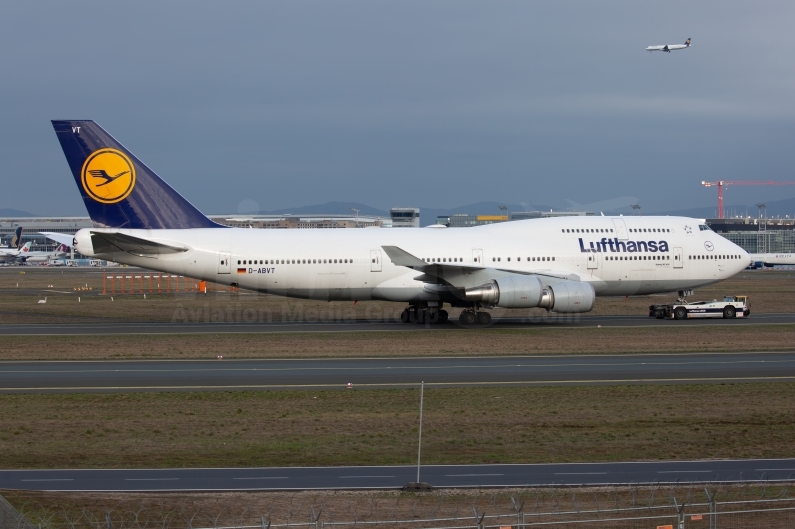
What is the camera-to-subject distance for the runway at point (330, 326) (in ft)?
127

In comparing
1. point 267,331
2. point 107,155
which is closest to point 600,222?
point 267,331

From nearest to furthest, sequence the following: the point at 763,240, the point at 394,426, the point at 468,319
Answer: the point at 394,426 → the point at 468,319 → the point at 763,240

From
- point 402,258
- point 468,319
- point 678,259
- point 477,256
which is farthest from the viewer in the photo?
point 678,259

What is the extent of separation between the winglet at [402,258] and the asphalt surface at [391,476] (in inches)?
904

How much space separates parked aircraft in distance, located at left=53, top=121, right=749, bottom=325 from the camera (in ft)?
128

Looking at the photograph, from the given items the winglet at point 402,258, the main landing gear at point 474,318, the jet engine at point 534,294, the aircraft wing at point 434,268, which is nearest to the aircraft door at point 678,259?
the aircraft wing at point 434,268

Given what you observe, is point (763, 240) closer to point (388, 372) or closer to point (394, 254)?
point (394, 254)

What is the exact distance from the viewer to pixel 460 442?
57.9ft

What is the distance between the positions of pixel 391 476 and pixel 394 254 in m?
24.2

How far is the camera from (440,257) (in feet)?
136

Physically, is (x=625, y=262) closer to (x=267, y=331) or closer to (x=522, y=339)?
(x=522, y=339)

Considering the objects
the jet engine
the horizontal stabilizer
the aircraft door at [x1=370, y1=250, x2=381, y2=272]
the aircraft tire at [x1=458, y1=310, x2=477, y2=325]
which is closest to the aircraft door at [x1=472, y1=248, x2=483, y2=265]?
the aircraft tire at [x1=458, y1=310, x2=477, y2=325]

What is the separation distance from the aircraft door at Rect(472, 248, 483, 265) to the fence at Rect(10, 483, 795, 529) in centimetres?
2791

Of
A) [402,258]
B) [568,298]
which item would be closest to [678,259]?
[568,298]
